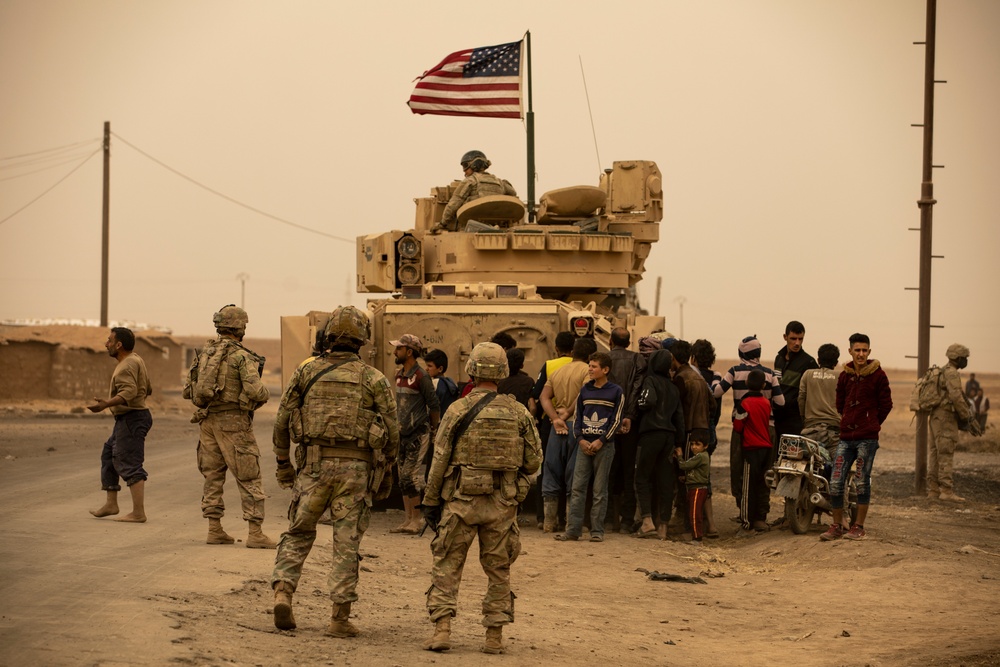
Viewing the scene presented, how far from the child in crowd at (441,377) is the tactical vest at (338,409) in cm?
462

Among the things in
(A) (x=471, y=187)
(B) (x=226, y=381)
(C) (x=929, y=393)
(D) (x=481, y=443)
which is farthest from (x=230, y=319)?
(C) (x=929, y=393)

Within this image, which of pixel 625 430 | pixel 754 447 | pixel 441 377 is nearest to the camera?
pixel 625 430

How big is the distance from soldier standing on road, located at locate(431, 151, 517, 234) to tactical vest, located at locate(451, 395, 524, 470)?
972 cm

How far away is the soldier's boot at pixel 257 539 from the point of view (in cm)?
1088

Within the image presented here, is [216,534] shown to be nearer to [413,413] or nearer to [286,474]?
[413,413]

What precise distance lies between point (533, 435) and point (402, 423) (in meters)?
4.73

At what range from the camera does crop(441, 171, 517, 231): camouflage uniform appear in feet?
58.0

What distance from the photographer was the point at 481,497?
804 cm

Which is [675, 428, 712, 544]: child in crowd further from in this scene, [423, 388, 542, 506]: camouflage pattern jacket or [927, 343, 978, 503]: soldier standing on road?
[423, 388, 542, 506]: camouflage pattern jacket

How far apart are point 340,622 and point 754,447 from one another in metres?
6.49

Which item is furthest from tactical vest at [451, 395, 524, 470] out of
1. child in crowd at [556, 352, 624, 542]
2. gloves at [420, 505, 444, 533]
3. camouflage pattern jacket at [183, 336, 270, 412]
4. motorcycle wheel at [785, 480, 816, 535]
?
motorcycle wheel at [785, 480, 816, 535]

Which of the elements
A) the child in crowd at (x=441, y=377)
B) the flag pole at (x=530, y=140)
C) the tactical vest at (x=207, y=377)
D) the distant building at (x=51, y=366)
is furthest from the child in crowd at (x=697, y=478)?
the distant building at (x=51, y=366)

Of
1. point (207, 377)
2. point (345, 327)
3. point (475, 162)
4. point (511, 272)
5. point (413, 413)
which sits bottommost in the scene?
point (413, 413)

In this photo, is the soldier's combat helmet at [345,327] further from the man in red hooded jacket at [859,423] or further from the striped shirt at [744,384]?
the striped shirt at [744,384]
